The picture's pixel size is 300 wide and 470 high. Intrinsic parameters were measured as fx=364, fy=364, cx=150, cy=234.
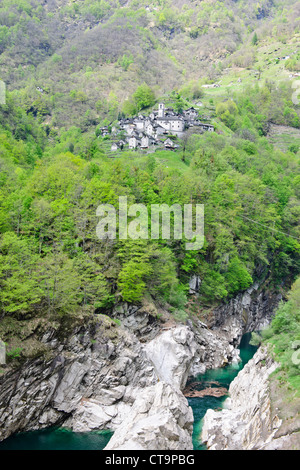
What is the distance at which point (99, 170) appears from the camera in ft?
162

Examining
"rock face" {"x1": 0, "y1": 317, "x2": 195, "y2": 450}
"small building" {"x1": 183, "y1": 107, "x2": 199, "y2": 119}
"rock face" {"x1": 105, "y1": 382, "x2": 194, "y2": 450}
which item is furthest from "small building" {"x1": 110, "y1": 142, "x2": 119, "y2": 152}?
"rock face" {"x1": 105, "y1": 382, "x2": 194, "y2": 450}

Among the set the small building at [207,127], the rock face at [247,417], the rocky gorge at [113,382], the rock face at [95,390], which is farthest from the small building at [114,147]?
the rock face at [247,417]

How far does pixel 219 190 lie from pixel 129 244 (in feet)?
77.4

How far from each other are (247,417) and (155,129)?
75.9 metres

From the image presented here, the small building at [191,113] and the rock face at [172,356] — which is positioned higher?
the small building at [191,113]

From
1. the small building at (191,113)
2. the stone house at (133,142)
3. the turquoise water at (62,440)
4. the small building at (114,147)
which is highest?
the small building at (191,113)

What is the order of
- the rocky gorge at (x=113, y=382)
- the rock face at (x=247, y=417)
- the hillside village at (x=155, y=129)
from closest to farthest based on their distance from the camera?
the rock face at (x=247, y=417)
the rocky gorge at (x=113, y=382)
the hillside village at (x=155, y=129)

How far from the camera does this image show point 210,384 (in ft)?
124

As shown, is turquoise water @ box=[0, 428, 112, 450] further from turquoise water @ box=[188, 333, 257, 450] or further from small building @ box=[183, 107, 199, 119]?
small building @ box=[183, 107, 199, 119]

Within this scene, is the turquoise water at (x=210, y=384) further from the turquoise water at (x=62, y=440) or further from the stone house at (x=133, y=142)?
the stone house at (x=133, y=142)

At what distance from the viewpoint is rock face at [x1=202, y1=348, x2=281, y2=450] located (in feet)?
73.3

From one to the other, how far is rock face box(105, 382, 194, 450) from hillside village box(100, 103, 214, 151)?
64.0 meters

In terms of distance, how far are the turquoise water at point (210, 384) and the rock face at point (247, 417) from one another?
64 centimetres

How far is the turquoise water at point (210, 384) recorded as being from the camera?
28.4 meters
